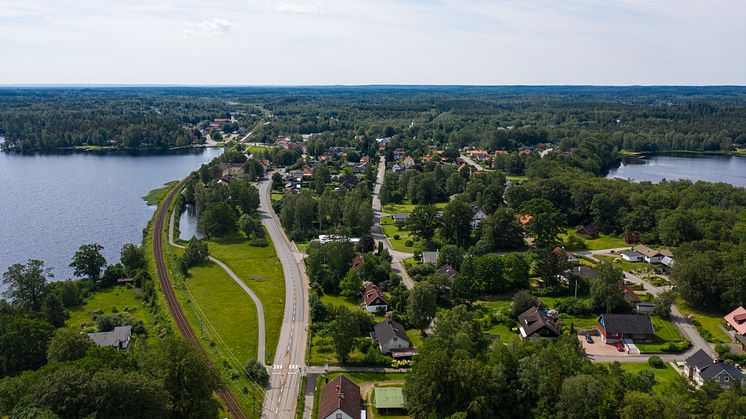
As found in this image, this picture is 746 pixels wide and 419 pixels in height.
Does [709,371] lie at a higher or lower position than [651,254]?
higher

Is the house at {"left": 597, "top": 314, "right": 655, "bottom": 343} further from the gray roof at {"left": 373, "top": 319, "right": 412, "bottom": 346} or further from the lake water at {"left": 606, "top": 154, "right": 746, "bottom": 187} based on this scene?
the lake water at {"left": 606, "top": 154, "right": 746, "bottom": 187}

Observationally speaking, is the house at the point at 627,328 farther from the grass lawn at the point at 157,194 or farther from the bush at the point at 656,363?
the grass lawn at the point at 157,194

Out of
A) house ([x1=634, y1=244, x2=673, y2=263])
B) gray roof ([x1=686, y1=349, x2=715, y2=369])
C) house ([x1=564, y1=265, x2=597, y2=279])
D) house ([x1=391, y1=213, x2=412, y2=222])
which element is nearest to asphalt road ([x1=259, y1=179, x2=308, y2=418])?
house ([x1=391, y1=213, x2=412, y2=222])

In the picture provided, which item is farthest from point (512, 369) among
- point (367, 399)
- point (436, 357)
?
point (367, 399)

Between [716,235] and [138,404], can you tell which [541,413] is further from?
[716,235]

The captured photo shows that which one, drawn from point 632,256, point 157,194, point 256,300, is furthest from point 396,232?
point 157,194

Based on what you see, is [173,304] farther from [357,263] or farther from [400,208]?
[400,208]
